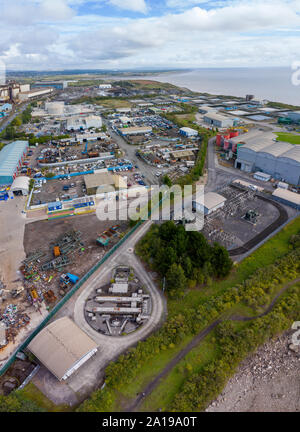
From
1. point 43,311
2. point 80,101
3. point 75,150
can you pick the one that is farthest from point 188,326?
point 80,101

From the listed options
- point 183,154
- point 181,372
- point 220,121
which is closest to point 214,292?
point 181,372

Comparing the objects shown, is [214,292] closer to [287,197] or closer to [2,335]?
[2,335]

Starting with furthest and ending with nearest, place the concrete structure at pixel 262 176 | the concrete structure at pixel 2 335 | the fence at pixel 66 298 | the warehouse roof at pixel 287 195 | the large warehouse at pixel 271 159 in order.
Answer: the concrete structure at pixel 262 176 < the large warehouse at pixel 271 159 < the warehouse roof at pixel 287 195 < the concrete structure at pixel 2 335 < the fence at pixel 66 298

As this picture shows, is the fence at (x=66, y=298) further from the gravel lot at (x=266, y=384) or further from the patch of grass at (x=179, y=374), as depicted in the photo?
the gravel lot at (x=266, y=384)

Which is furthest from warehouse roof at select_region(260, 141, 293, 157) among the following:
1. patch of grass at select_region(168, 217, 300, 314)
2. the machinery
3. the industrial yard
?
the industrial yard

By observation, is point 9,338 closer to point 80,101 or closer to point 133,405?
point 133,405

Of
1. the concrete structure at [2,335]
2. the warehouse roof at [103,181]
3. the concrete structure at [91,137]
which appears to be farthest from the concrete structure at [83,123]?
the concrete structure at [2,335]

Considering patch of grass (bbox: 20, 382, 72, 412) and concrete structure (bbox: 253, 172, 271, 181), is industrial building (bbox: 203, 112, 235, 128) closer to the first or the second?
concrete structure (bbox: 253, 172, 271, 181)
